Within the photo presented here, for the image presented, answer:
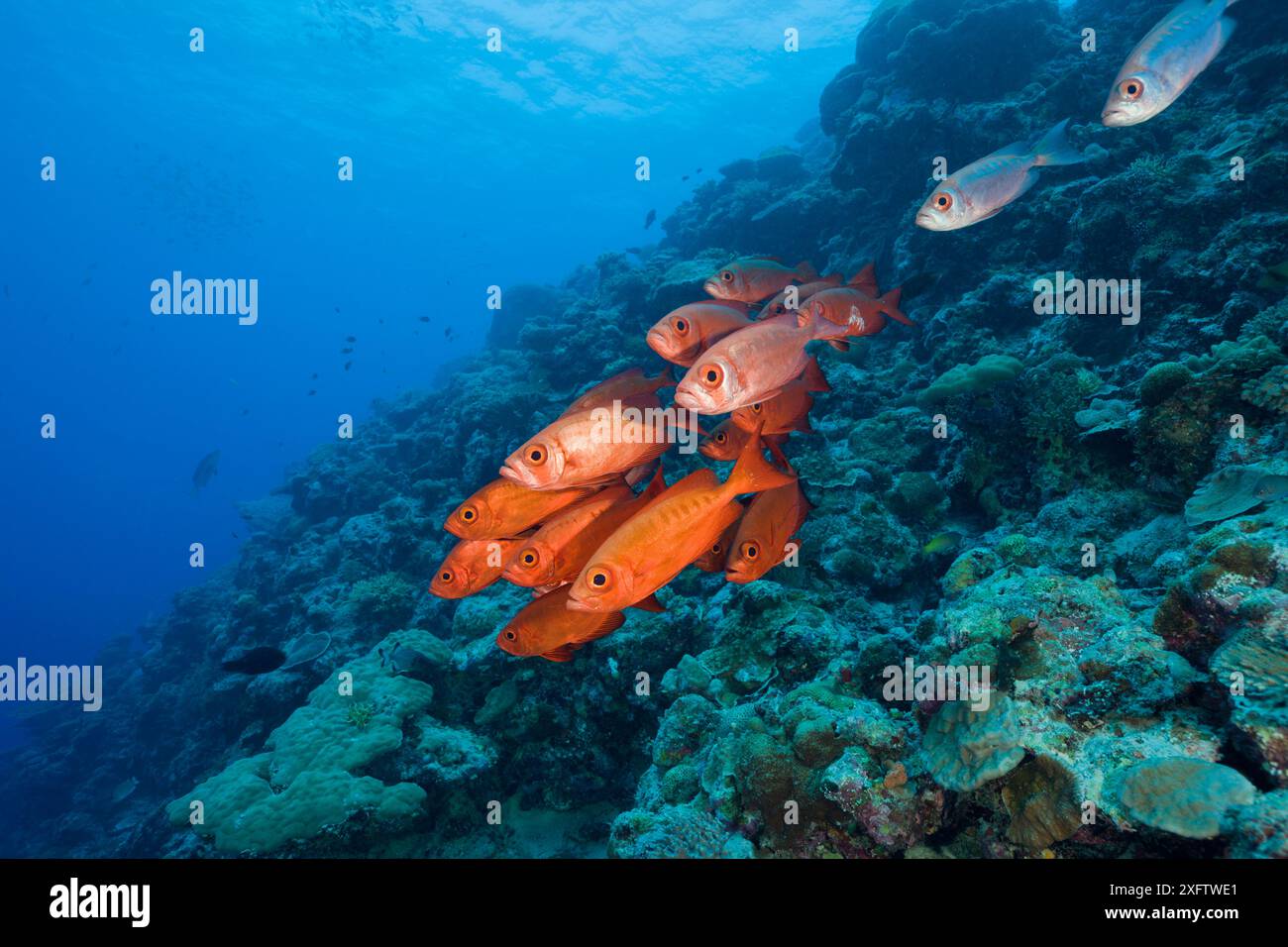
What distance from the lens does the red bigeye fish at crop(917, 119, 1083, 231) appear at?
364 cm

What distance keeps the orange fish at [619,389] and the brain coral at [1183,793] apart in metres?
2.78

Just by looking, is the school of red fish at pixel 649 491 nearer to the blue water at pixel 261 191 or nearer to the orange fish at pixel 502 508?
the orange fish at pixel 502 508

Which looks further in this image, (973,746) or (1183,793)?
(973,746)

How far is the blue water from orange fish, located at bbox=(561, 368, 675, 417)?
3128 cm

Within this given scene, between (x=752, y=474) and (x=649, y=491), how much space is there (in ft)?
1.75

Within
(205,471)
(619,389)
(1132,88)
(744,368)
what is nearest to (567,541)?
(619,389)

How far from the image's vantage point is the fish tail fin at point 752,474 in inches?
95.7

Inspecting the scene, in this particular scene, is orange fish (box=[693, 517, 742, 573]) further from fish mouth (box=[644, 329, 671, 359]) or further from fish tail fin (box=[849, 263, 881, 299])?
fish tail fin (box=[849, 263, 881, 299])

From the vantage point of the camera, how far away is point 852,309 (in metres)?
3.70

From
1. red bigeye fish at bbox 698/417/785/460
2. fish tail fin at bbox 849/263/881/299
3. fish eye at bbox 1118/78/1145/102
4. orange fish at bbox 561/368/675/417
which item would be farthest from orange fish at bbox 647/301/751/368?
fish eye at bbox 1118/78/1145/102

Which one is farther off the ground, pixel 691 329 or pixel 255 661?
pixel 691 329

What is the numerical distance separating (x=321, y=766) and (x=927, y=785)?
6.08m

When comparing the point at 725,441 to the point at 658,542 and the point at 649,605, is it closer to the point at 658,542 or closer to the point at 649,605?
the point at 649,605
